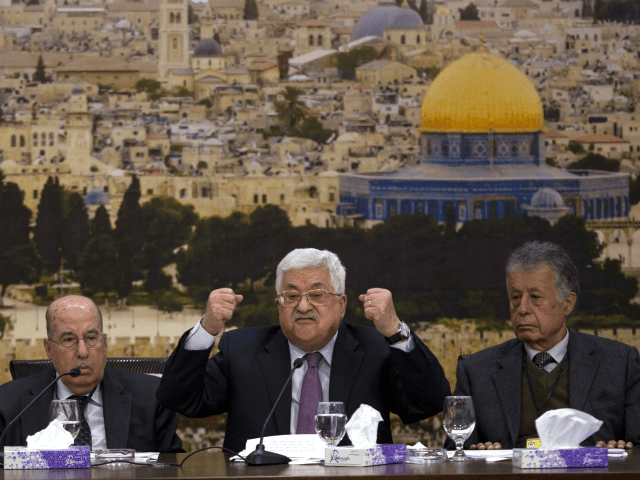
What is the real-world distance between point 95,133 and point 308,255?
258 inches

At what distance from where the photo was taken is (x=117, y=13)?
9391mm

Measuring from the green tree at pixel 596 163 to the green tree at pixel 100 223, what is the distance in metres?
4.20

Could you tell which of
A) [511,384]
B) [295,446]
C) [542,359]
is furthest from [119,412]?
[542,359]

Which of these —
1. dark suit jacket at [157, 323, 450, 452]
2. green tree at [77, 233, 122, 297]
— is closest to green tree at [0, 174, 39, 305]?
green tree at [77, 233, 122, 297]

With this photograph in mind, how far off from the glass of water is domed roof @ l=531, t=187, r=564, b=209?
23.0ft

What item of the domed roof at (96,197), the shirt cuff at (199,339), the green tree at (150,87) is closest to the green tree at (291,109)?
the green tree at (150,87)

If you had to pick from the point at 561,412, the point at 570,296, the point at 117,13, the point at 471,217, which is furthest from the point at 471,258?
the point at 561,412

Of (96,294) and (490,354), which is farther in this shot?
(96,294)

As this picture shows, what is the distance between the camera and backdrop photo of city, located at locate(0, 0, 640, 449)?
904cm

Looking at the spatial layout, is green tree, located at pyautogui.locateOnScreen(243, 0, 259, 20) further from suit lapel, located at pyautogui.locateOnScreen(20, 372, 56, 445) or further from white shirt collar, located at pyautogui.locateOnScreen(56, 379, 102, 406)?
suit lapel, located at pyautogui.locateOnScreen(20, 372, 56, 445)

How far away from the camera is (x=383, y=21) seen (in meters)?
9.25

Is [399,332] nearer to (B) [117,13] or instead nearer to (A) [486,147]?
(A) [486,147]

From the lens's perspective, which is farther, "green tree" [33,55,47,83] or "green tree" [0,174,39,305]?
"green tree" [33,55,47,83]

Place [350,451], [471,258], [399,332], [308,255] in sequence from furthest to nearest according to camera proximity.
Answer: [471,258]
[308,255]
[399,332]
[350,451]
